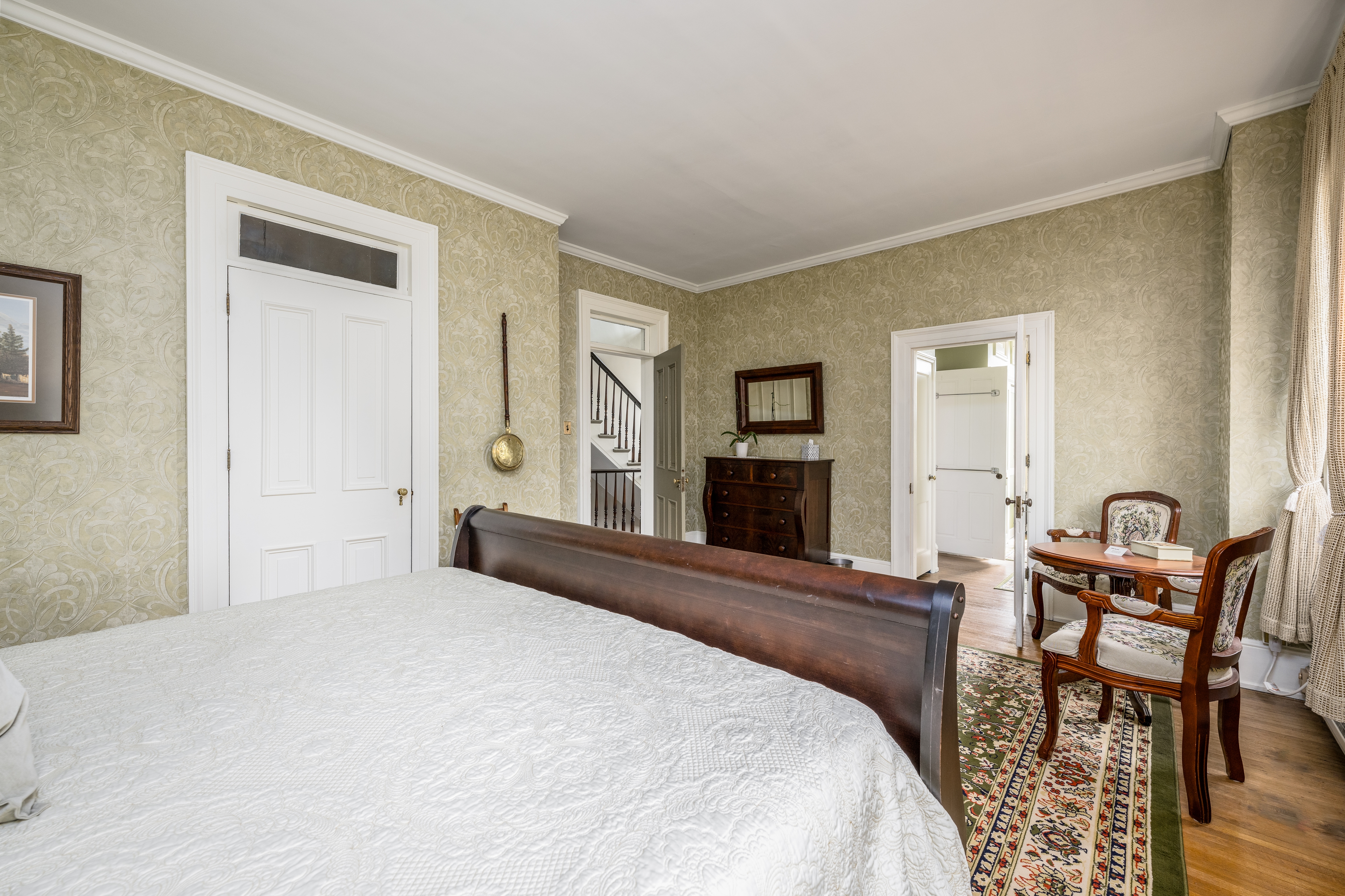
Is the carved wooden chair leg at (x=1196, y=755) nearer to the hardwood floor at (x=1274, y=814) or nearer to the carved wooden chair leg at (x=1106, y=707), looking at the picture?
the hardwood floor at (x=1274, y=814)

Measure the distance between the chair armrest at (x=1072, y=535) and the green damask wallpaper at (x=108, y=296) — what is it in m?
4.58

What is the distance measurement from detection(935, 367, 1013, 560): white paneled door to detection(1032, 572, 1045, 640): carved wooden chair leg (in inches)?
87.2

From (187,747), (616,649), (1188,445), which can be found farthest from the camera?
(1188,445)

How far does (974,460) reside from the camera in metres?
5.99

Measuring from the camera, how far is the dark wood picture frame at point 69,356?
6.85 feet

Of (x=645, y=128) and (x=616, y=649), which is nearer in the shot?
(x=616, y=649)

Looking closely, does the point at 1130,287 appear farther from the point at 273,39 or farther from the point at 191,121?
the point at 191,121

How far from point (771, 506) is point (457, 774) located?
13.2 ft

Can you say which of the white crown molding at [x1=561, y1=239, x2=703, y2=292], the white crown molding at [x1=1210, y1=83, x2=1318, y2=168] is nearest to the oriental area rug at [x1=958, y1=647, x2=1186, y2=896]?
the white crown molding at [x1=1210, y1=83, x2=1318, y2=168]

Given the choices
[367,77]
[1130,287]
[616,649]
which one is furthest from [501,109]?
[1130,287]

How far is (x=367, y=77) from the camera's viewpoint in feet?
7.97

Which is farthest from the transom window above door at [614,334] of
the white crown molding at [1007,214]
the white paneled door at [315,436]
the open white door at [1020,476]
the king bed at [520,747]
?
the king bed at [520,747]

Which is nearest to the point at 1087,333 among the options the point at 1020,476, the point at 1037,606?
the point at 1020,476

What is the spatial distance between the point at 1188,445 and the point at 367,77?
187 inches
